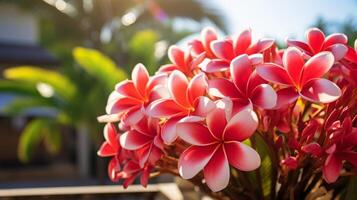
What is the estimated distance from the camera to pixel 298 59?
25.4 inches

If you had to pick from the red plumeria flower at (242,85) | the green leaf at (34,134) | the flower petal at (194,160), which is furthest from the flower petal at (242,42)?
the green leaf at (34,134)

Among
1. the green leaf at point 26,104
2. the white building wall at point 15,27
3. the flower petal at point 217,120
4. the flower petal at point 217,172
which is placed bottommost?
the flower petal at point 217,172

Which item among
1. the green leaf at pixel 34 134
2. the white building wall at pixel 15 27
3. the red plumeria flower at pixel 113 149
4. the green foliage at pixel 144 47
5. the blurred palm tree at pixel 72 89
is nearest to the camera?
the red plumeria flower at pixel 113 149

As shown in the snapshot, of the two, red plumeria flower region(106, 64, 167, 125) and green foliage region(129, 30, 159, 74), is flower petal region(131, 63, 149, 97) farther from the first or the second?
green foliage region(129, 30, 159, 74)

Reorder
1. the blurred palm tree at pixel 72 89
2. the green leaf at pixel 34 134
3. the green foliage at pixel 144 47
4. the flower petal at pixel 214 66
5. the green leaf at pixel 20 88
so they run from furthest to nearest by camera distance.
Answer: the green leaf at pixel 34 134 < the green foliage at pixel 144 47 < the green leaf at pixel 20 88 < the blurred palm tree at pixel 72 89 < the flower petal at pixel 214 66

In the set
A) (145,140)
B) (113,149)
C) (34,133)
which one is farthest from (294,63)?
(34,133)

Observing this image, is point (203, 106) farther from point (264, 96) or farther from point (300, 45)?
point (300, 45)

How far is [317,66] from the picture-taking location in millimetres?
632

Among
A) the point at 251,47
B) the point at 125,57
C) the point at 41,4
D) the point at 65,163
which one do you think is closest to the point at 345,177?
the point at 251,47

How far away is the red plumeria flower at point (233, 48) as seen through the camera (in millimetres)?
714

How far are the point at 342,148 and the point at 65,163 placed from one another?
14.3 meters

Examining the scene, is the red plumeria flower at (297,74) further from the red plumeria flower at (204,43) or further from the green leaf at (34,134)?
the green leaf at (34,134)

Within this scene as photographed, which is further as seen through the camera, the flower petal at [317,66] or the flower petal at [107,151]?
the flower petal at [107,151]

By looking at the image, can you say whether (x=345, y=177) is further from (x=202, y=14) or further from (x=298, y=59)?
(x=202, y=14)
